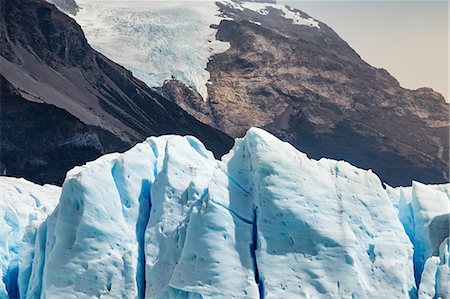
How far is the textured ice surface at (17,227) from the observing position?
1457cm

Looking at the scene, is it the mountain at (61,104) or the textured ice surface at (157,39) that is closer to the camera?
the mountain at (61,104)

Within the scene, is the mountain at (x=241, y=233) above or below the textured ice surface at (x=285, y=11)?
below

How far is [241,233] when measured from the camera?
41.4 feet

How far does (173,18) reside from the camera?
90.9m

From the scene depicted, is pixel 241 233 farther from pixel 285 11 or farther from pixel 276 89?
pixel 285 11

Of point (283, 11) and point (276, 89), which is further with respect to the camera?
point (283, 11)

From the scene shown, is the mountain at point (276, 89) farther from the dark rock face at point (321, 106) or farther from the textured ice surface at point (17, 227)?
the textured ice surface at point (17, 227)

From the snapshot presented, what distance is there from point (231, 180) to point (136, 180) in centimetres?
195

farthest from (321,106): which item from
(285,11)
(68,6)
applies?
(285,11)

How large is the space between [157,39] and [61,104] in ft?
97.5

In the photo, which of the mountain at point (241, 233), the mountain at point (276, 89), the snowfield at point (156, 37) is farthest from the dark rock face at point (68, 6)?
the mountain at point (241, 233)

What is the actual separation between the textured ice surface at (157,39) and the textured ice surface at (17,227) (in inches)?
2412

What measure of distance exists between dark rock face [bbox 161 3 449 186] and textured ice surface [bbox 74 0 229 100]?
1.67 m

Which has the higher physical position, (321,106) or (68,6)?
(68,6)
